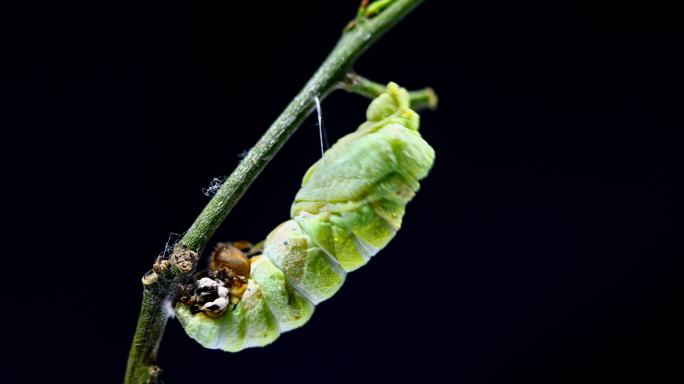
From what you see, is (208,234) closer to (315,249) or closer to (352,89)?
(315,249)

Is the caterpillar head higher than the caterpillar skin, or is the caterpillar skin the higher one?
the caterpillar skin

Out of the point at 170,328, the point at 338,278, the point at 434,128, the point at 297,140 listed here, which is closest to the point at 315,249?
the point at 338,278

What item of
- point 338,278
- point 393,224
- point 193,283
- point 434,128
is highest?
point 434,128

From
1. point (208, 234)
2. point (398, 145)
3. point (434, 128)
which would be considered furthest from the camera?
point (434, 128)

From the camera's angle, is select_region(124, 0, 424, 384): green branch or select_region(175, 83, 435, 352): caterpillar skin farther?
select_region(175, 83, 435, 352): caterpillar skin

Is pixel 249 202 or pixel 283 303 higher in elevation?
pixel 249 202

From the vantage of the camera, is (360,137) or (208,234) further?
(360,137)

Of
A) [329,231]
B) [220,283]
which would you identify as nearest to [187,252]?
[220,283]

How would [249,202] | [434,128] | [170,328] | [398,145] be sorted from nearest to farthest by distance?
[398,145] → [170,328] → [249,202] → [434,128]
